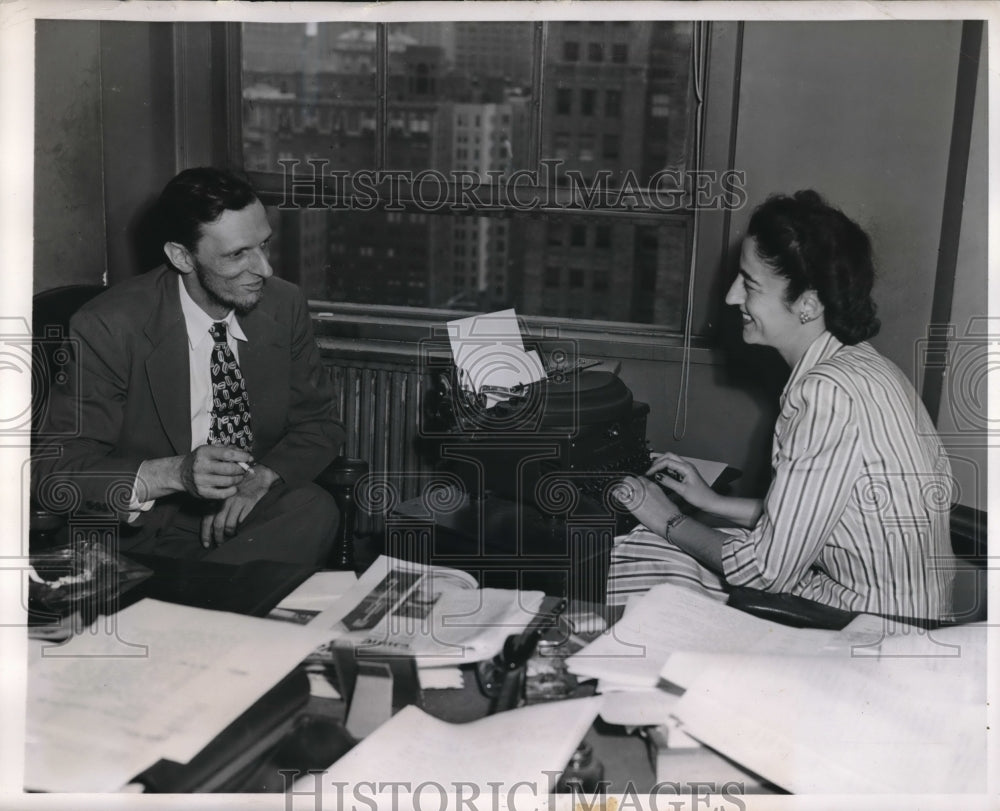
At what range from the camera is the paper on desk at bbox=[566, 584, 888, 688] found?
1204 mm

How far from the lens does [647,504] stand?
1887 millimetres

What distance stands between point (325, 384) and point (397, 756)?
1549 millimetres

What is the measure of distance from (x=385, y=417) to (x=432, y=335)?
31 cm

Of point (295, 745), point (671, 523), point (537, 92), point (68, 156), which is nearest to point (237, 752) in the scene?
point (295, 745)

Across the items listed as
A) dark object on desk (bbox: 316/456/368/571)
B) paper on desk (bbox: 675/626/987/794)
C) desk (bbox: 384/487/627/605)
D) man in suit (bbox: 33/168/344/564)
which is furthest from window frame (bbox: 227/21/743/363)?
paper on desk (bbox: 675/626/987/794)

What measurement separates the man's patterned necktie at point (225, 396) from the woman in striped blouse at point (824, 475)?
3.32 feet

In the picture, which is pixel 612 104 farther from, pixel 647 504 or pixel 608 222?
pixel 647 504

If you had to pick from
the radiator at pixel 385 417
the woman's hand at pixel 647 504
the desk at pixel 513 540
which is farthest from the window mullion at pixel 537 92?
the woman's hand at pixel 647 504

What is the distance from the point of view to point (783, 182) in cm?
267

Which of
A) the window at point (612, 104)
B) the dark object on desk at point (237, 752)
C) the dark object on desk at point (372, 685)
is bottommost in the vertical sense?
the dark object on desk at point (237, 752)

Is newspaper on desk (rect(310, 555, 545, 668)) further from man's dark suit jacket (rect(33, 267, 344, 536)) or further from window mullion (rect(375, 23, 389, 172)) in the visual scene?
window mullion (rect(375, 23, 389, 172))

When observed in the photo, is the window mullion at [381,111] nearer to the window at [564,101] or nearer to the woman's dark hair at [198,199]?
the window at [564,101]

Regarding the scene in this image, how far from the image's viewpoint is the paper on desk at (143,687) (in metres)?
1.07

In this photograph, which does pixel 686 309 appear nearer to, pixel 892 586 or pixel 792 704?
pixel 892 586
